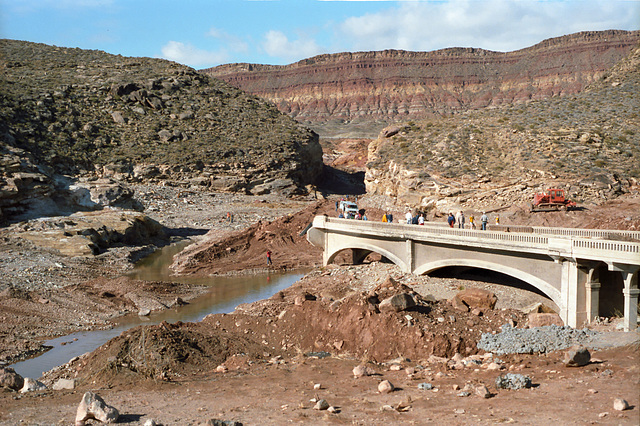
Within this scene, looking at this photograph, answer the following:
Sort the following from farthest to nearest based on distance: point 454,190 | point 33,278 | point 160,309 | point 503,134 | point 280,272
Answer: point 503,134 → point 454,190 → point 280,272 → point 33,278 → point 160,309

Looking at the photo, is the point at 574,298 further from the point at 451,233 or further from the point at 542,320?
the point at 451,233

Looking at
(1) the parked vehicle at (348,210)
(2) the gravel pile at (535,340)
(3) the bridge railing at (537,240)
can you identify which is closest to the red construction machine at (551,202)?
(1) the parked vehicle at (348,210)

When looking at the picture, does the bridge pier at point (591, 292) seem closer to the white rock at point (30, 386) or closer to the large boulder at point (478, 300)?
the large boulder at point (478, 300)

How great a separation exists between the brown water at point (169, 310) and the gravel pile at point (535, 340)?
46.6ft

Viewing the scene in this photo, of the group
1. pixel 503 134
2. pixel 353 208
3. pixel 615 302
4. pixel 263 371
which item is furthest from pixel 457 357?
pixel 503 134

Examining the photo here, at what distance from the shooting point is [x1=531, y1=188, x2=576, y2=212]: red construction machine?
130 feet

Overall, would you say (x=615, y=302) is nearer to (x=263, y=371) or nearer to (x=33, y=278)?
(x=263, y=371)

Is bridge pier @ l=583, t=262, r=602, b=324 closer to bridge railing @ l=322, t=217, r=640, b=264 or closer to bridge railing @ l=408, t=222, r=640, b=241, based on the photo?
bridge railing @ l=322, t=217, r=640, b=264

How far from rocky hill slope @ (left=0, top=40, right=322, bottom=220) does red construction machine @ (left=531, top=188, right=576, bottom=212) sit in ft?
157

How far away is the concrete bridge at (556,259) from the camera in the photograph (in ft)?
61.2

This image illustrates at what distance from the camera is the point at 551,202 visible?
3950 cm

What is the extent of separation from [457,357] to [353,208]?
1098 inches

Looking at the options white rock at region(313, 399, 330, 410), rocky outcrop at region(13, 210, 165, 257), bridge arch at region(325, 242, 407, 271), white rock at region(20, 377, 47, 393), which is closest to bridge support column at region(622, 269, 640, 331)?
white rock at region(313, 399, 330, 410)

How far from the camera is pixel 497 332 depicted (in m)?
19.1
